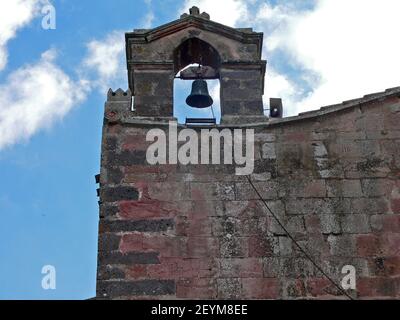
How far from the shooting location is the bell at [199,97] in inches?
386

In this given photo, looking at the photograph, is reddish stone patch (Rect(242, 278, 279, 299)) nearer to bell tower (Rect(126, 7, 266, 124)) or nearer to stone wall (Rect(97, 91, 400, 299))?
stone wall (Rect(97, 91, 400, 299))

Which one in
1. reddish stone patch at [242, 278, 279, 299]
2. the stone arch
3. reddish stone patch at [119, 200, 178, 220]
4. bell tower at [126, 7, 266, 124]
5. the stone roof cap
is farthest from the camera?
the stone arch

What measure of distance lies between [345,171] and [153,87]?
2180mm

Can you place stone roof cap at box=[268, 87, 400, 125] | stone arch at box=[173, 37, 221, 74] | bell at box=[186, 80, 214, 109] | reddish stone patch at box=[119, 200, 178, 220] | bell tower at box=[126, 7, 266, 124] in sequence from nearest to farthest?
reddish stone patch at box=[119, 200, 178, 220] → stone roof cap at box=[268, 87, 400, 125] → bell tower at box=[126, 7, 266, 124] → stone arch at box=[173, 37, 221, 74] → bell at box=[186, 80, 214, 109]

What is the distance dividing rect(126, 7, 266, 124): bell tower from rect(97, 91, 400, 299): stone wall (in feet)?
1.18

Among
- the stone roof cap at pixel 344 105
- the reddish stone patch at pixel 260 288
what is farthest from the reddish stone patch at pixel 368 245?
the stone roof cap at pixel 344 105

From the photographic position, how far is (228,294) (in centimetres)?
776

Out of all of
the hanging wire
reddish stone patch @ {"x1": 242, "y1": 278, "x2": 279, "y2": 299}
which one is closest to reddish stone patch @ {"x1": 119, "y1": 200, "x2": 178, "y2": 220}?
the hanging wire

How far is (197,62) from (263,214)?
225 centimetres

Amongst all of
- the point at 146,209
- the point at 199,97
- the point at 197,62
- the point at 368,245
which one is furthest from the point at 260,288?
the point at 197,62

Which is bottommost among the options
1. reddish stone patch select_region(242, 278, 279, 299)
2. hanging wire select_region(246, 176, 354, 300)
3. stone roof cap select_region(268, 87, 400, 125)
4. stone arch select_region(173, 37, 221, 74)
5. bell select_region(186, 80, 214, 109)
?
reddish stone patch select_region(242, 278, 279, 299)

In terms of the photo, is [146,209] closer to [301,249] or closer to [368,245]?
[301,249]

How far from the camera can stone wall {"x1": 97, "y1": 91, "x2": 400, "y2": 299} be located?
7832 mm
